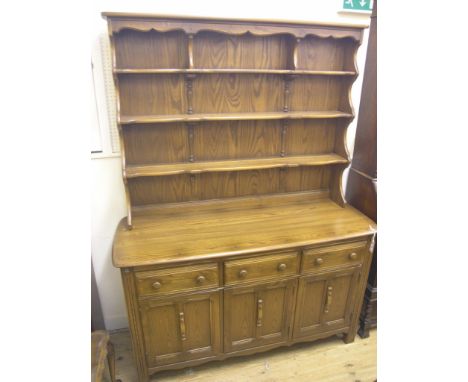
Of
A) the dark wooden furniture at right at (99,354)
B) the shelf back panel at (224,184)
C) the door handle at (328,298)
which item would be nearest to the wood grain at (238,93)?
the shelf back panel at (224,184)

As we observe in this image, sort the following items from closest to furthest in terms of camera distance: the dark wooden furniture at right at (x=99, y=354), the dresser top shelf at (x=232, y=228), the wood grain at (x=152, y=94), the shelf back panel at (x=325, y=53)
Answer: the dark wooden furniture at right at (x=99, y=354), the dresser top shelf at (x=232, y=228), the wood grain at (x=152, y=94), the shelf back panel at (x=325, y=53)

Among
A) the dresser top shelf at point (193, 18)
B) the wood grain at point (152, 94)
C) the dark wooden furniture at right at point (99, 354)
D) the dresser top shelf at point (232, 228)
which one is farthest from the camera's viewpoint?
the wood grain at point (152, 94)

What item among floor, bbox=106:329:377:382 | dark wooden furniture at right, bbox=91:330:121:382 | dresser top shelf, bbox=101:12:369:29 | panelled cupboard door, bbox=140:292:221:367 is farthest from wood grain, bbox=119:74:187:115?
floor, bbox=106:329:377:382

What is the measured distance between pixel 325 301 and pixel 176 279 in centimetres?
90

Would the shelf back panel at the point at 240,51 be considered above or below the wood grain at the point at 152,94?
above

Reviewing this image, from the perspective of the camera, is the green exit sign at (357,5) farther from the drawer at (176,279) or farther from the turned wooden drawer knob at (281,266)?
the drawer at (176,279)

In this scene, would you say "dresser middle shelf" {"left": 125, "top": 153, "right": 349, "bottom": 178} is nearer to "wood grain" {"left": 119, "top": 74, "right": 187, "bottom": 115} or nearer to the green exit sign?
"wood grain" {"left": 119, "top": 74, "right": 187, "bottom": 115}

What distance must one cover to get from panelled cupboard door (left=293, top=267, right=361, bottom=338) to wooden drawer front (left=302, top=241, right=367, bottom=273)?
2.1 inches

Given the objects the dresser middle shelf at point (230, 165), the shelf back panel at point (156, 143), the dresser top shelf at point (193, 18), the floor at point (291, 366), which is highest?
the dresser top shelf at point (193, 18)

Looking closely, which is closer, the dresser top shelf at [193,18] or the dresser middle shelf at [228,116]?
the dresser top shelf at [193,18]

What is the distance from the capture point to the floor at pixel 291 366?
1.66 metres

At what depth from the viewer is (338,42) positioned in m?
1.63
